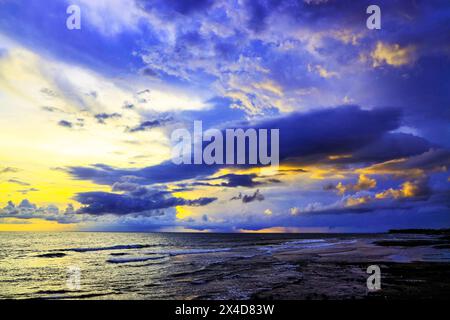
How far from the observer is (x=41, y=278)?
27.6 metres

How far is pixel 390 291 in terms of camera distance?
55.5 feet

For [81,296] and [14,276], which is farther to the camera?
[14,276]

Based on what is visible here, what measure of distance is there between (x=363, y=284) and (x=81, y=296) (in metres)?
16.4
